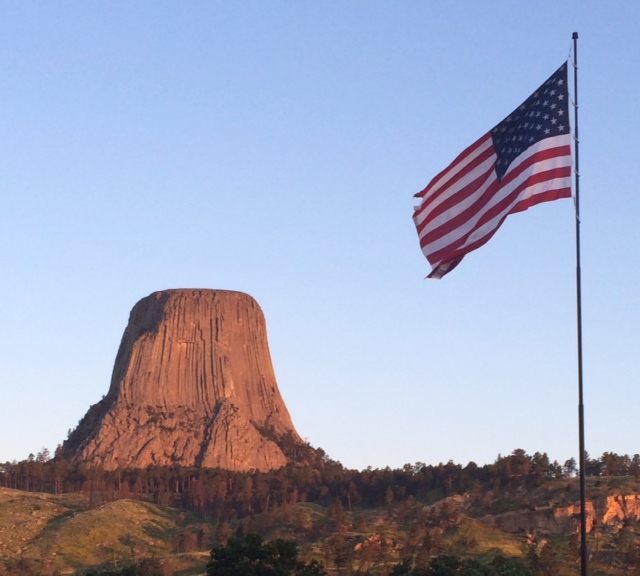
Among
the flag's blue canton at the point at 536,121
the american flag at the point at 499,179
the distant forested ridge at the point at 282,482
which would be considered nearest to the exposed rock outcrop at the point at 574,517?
the distant forested ridge at the point at 282,482

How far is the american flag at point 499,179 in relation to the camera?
33281 millimetres

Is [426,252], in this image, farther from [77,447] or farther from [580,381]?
[77,447]

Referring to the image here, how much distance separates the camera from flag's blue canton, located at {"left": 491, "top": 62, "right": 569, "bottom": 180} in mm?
33656

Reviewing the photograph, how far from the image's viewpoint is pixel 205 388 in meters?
199

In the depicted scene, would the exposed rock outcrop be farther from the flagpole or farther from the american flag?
the flagpole

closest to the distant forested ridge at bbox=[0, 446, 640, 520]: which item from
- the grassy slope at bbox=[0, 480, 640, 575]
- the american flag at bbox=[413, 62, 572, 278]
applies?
the grassy slope at bbox=[0, 480, 640, 575]

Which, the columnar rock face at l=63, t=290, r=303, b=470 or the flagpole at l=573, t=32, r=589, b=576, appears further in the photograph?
the columnar rock face at l=63, t=290, r=303, b=470

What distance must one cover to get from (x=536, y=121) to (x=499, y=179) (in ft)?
6.09

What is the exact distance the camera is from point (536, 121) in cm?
3419

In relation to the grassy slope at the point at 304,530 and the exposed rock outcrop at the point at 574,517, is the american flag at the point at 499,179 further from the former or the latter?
the exposed rock outcrop at the point at 574,517

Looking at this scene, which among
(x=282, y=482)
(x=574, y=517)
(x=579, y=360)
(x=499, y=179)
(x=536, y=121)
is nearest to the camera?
(x=579, y=360)

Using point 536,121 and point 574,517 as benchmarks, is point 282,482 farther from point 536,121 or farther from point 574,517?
point 536,121

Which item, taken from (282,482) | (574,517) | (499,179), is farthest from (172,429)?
(499,179)

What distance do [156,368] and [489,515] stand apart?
262 ft
